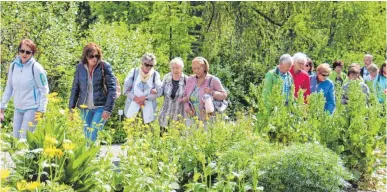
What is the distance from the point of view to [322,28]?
69.4 ft

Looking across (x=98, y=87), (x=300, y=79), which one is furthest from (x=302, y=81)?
(x=98, y=87)

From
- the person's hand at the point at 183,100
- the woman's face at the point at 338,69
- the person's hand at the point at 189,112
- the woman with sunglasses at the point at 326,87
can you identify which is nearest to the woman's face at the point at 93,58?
the person's hand at the point at 183,100

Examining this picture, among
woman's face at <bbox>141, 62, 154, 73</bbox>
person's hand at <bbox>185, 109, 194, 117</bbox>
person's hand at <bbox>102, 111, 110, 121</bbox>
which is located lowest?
person's hand at <bbox>185, 109, 194, 117</bbox>

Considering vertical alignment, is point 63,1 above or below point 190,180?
above

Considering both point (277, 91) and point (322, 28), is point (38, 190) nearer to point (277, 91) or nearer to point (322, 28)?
point (277, 91)

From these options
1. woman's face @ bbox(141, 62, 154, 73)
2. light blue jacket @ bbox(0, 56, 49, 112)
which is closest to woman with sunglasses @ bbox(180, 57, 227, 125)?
woman's face @ bbox(141, 62, 154, 73)

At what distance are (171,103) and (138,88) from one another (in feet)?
1.73

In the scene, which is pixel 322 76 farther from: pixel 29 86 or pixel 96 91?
pixel 29 86

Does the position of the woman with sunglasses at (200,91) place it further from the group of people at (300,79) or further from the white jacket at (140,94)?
the group of people at (300,79)

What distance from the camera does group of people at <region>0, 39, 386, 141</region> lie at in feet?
25.1

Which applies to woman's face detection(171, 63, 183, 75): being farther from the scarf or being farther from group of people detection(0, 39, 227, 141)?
the scarf

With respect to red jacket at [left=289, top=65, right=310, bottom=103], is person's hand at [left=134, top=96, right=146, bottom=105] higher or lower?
lower

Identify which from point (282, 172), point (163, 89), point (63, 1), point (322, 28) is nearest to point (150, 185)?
point (282, 172)

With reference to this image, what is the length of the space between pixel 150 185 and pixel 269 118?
274 centimetres
